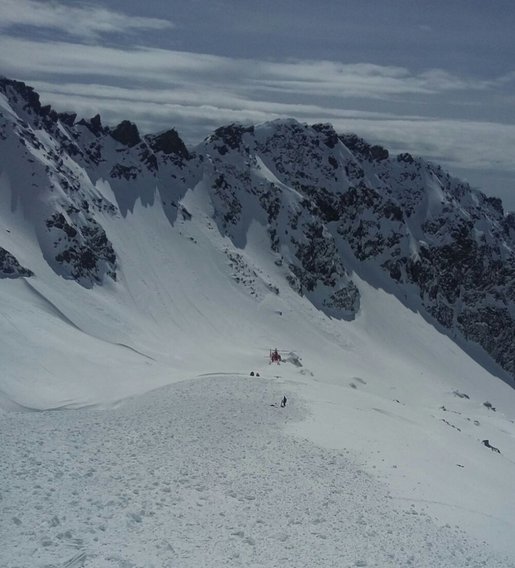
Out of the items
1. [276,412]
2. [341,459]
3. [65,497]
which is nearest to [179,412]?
[276,412]

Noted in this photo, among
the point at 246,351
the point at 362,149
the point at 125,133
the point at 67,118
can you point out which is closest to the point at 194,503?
the point at 246,351

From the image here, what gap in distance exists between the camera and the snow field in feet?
55.7

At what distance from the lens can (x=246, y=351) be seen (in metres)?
87.1

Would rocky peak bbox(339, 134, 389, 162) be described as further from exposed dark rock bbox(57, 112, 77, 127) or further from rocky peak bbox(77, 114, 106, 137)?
exposed dark rock bbox(57, 112, 77, 127)

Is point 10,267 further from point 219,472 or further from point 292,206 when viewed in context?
point 292,206

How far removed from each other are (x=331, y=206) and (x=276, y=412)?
127 metres

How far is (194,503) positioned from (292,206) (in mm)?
118701

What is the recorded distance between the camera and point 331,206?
156m

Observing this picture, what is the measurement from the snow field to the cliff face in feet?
180

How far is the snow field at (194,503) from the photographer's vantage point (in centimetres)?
1697

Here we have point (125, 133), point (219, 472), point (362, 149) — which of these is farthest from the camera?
point (362, 149)

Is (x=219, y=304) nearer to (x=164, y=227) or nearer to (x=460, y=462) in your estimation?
(x=164, y=227)

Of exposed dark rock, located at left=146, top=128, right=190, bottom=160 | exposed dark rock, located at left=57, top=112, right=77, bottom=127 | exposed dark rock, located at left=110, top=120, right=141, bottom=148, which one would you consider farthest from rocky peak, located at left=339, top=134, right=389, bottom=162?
exposed dark rock, located at left=57, top=112, right=77, bottom=127

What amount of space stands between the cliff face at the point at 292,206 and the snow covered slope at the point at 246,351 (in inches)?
18.9
